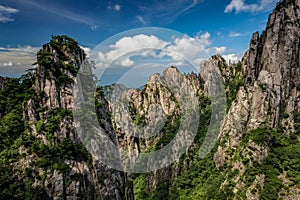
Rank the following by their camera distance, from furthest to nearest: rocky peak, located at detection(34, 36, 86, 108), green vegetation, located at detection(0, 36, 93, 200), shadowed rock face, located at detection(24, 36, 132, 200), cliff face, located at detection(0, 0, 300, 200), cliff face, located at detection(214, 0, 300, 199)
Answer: cliff face, located at detection(214, 0, 300, 199), rocky peak, located at detection(34, 36, 86, 108), cliff face, located at detection(0, 0, 300, 200), shadowed rock face, located at detection(24, 36, 132, 200), green vegetation, located at detection(0, 36, 93, 200)

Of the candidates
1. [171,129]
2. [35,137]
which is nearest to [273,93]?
[171,129]

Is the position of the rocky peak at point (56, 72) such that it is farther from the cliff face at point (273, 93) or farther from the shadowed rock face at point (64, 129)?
the cliff face at point (273, 93)

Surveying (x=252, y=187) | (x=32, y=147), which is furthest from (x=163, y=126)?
(x=32, y=147)

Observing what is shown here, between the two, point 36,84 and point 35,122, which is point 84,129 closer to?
point 35,122

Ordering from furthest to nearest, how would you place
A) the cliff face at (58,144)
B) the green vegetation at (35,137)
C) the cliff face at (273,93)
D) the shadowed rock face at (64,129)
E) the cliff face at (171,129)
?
1. the cliff face at (273,93)
2. the cliff face at (171,129)
3. the shadowed rock face at (64,129)
4. the cliff face at (58,144)
5. the green vegetation at (35,137)

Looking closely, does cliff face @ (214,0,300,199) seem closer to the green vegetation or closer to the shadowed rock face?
the shadowed rock face

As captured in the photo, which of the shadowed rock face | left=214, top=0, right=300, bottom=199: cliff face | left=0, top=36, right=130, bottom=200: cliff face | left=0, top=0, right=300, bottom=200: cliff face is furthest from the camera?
left=214, top=0, right=300, bottom=199: cliff face

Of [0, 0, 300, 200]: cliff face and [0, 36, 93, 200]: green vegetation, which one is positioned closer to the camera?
[0, 36, 93, 200]: green vegetation

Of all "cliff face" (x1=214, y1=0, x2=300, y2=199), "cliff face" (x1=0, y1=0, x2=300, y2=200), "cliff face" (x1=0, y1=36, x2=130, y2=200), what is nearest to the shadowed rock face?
"cliff face" (x1=0, y1=36, x2=130, y2=200)

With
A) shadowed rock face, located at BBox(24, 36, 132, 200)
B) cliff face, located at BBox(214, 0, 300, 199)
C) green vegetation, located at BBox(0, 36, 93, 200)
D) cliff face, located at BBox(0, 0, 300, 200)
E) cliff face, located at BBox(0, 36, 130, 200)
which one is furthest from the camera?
cliff face, located at BBox(214, 0, 300, 199)

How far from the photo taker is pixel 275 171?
3706 centimetres

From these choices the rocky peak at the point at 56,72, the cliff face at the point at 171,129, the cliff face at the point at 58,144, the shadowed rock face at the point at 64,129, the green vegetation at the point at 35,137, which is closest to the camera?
the green vegetation at the point at 35,137

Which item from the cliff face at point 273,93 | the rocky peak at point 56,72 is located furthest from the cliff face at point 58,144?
the cliff face at point 273,93

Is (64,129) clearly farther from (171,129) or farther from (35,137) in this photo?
(171,129)
